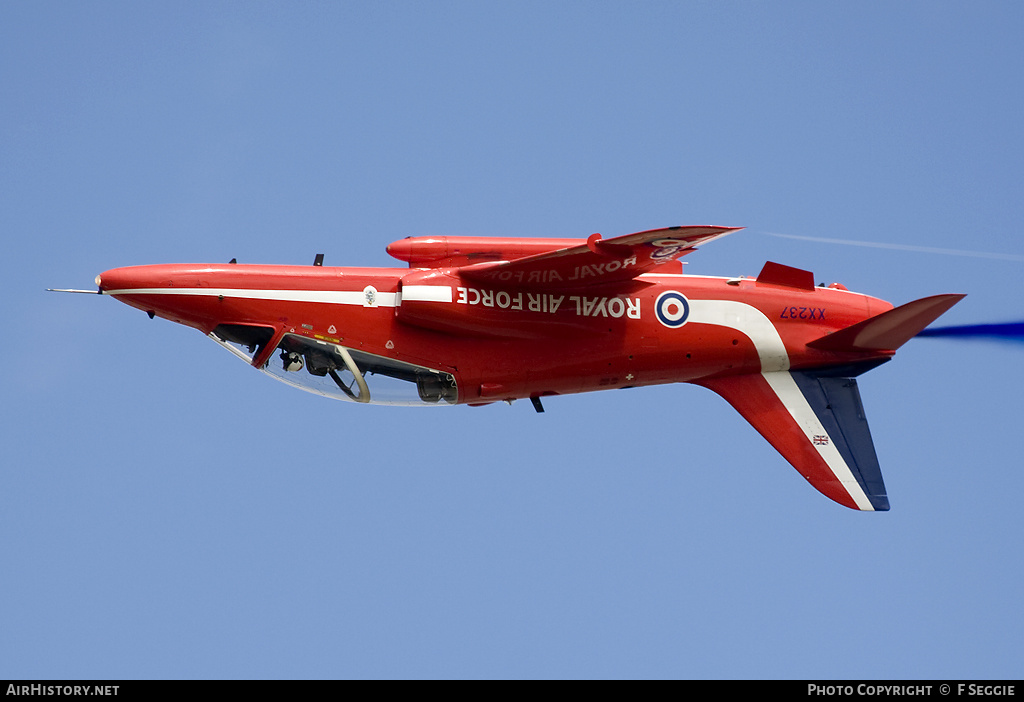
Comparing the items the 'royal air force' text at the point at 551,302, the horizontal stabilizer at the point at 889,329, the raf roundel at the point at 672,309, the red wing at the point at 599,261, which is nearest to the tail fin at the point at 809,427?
the horizontal stabilizer at the point at 889,329

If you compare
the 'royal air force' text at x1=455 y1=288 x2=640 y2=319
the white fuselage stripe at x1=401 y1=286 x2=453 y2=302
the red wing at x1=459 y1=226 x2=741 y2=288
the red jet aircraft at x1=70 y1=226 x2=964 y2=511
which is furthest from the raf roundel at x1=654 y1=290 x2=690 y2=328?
the white fuselage stripe at x1=401 y1=286 x2=453 y2=302

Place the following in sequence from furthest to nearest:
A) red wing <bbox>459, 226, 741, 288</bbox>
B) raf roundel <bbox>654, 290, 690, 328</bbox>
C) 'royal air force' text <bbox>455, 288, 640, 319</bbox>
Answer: raf roundel <bbox>654, 290, 690, 328</bbox> → 'royal air force' text <bbox>455, 288, 640, 319</bbox> → red wing <bbox>459, 226, 741, 288</bbox>

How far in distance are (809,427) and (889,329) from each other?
247 cm

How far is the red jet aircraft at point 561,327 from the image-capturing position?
83.2 feet

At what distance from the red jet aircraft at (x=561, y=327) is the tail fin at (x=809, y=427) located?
0.03 meters

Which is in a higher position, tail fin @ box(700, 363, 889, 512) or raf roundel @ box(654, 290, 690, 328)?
raf roundel @ box(654, 290, 690, 328)

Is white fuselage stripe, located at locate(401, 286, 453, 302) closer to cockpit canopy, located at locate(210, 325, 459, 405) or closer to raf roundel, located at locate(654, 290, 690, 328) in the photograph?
cockpit canopy, located at locate(210, 325, 459, 405)

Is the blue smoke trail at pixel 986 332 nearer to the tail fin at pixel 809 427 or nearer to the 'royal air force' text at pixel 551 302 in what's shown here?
the tail fin at pixel 809 427

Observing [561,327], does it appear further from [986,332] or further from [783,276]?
[986,332]

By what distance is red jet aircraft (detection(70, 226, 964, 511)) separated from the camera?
25359 mm

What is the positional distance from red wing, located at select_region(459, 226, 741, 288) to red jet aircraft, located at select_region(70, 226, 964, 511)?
0.04 meters
